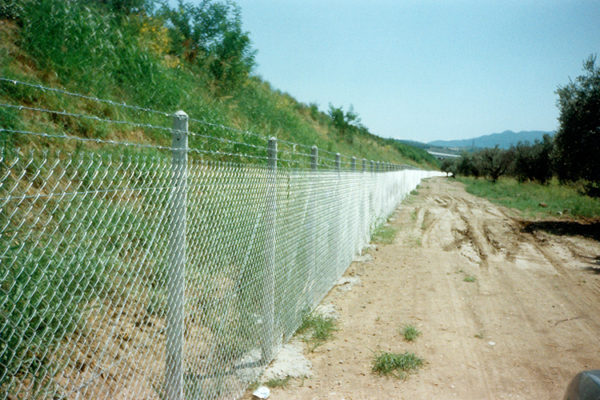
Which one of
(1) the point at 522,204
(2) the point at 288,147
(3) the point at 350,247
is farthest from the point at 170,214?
(1) the point at 522,204

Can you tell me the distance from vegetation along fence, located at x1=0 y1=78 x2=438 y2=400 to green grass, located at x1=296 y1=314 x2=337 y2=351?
0.17 metres

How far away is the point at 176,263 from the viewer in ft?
8.24

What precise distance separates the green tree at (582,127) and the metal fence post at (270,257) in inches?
644

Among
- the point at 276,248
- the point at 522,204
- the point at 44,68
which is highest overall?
the point at 44,68

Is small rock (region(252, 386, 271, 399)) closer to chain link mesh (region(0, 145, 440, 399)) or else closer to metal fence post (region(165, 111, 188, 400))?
chain link mesh (region(0, 145, 440, 399))

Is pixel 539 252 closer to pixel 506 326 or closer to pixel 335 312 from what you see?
pixel 506 326

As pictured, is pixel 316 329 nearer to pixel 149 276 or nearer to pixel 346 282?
pixel 149 276

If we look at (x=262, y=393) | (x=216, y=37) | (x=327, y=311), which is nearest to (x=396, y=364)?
(x=262, y=393)

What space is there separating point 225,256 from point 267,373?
1439mm

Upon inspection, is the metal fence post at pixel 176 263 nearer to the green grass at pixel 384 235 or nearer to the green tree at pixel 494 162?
the green grass at pixel 384 235

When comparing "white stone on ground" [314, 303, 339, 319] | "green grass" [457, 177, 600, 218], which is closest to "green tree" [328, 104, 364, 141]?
"green grass" [457, 177, 600, 218]

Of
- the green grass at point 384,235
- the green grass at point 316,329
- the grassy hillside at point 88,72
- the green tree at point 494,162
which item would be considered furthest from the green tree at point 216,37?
the green tree at point 494,162

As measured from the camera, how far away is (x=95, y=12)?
8.57 meters

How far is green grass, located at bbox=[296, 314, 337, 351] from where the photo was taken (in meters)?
4.93
